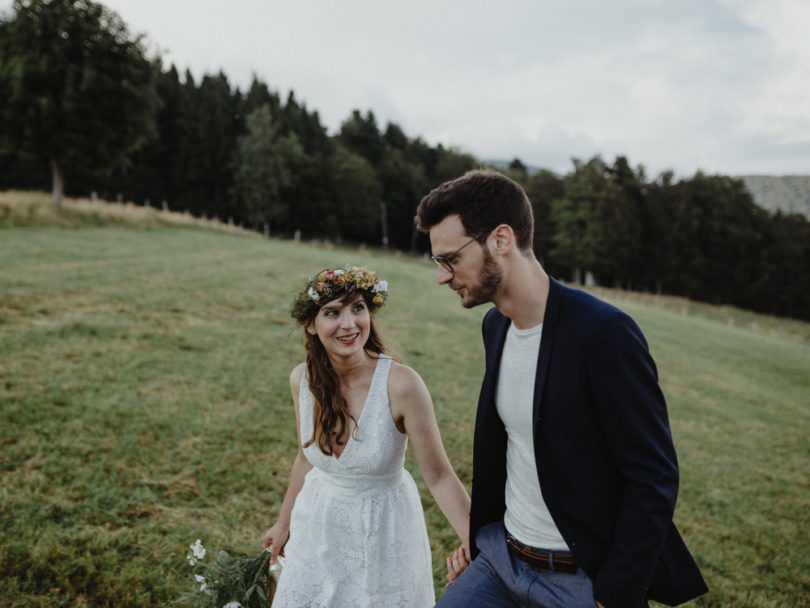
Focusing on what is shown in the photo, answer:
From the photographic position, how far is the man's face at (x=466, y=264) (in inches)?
85.2

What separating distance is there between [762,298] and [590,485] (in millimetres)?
63806

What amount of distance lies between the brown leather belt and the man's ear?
130 centimetres

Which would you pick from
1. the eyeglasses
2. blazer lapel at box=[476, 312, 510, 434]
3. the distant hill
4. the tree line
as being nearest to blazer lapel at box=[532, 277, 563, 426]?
blazer lapel at box=[476, 312, 510, 434]

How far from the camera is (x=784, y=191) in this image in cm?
14462

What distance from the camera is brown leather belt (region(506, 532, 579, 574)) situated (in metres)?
2.08

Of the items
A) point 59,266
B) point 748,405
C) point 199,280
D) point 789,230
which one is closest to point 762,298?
point 789,230

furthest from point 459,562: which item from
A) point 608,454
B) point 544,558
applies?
point 608,454

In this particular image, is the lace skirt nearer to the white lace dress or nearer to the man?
the white lace dress

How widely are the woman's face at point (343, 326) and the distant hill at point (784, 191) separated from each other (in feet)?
535

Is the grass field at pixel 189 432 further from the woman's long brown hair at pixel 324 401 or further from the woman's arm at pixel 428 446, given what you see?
the woman's arm at pixel 428 446

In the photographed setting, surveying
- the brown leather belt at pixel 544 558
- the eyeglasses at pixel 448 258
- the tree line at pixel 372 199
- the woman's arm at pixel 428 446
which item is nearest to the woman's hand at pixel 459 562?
the woman's arm at pixel 428 446

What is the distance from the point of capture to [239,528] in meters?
4.25

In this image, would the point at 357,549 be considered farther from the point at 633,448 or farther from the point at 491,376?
the point at 633,448

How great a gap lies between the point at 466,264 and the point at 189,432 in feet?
16.3
